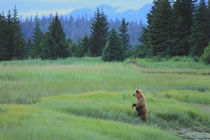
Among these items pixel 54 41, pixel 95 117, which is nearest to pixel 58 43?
pixel 54 41

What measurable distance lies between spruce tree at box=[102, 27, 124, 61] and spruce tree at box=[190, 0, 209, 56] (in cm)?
1372

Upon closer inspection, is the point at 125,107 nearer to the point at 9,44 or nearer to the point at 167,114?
the point at 167,114

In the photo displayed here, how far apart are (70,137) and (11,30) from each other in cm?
5172

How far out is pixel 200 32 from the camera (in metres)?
36.8

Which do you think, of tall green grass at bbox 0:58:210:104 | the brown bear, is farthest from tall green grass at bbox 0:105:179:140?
tall green grass at bbox 0:58:210:104

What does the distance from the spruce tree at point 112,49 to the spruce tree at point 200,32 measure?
13.7 metres

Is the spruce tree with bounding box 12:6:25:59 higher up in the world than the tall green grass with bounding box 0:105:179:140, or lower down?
higher up

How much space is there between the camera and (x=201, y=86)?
592 inches

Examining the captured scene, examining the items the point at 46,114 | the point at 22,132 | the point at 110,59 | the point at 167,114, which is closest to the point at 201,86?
the point at 167,114

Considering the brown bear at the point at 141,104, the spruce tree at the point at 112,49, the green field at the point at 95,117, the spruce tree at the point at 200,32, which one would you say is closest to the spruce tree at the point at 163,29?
the spruce tree at the point at 200,32

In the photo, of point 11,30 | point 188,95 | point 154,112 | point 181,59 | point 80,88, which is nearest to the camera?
point 154,112

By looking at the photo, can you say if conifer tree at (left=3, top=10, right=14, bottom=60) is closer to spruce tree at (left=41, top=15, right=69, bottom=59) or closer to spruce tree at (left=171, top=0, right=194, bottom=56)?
spruce tree at (left=41, top=15, right=69, bottom=59)

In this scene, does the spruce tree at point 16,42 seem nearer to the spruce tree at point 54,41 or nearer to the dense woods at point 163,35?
the dense woods at point 163,35

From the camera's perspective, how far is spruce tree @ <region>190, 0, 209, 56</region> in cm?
3681
